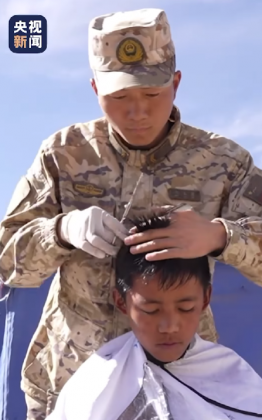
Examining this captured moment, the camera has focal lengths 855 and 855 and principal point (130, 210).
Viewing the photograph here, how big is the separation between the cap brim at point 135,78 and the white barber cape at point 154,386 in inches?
24.5

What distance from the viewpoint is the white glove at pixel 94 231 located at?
6.37ft

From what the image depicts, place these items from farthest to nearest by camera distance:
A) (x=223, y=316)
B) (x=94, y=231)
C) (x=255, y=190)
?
1. (x=223, y=316)
2. (x=255, y=190)
3. (x=94, y=231)

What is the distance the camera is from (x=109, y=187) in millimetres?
2234

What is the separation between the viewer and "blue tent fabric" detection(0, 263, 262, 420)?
4.05 metres

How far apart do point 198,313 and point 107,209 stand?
36 centimetres

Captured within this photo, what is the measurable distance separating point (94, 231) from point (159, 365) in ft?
1.32

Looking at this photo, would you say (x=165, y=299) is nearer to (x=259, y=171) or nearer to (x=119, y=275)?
(x=119, y=275)

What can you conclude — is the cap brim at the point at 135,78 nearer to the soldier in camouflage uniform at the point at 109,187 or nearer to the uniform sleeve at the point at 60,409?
the soldier in camouflage uniform at the point at 109,187

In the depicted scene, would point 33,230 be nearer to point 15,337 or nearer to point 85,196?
point 85,196

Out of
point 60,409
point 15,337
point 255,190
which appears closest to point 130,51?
point 255,190

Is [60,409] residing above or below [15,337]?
above

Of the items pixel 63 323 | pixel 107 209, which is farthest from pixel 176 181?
pixel 63 323

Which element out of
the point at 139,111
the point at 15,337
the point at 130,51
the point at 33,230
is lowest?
the point at 15,337

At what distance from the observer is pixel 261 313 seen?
416 cm
